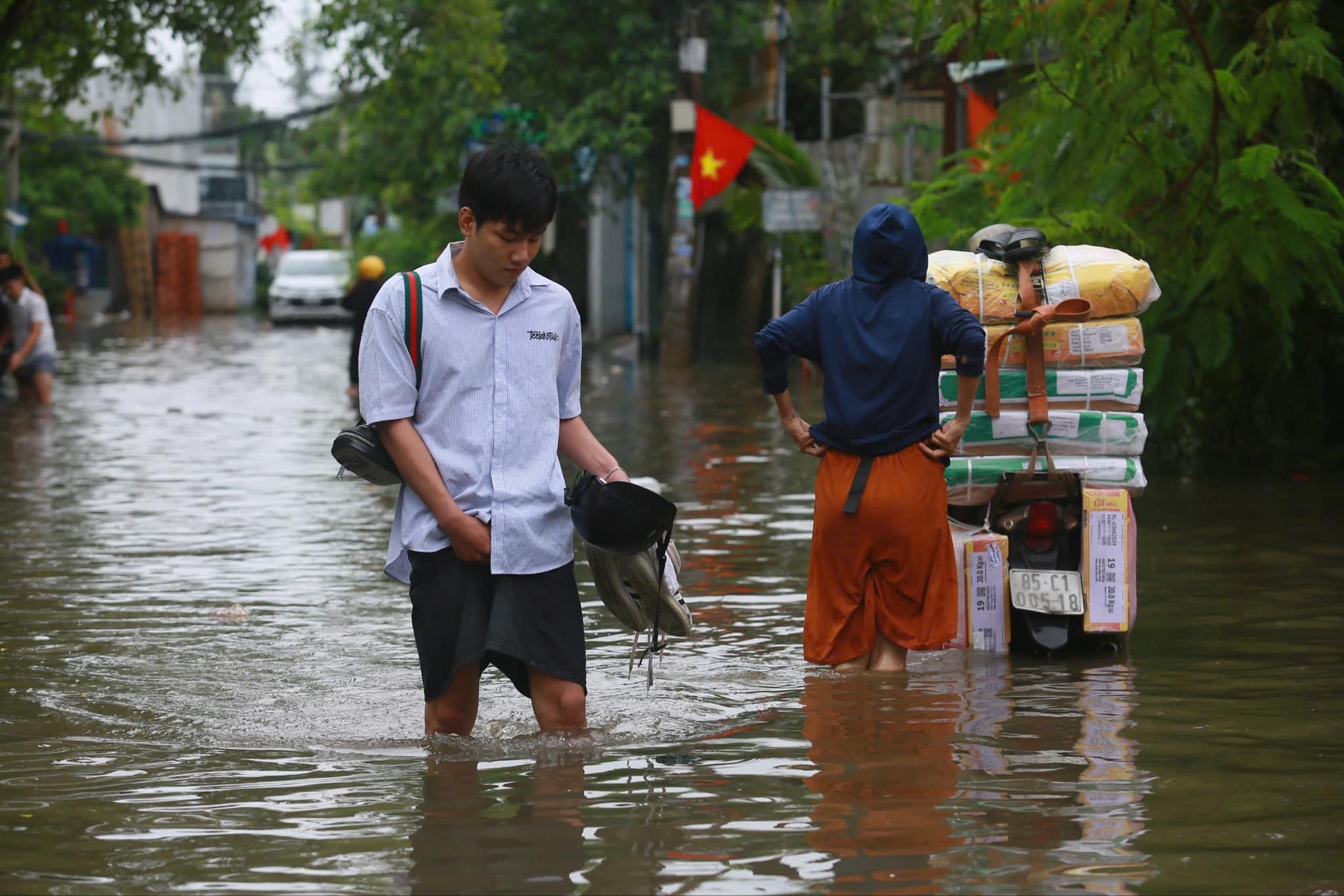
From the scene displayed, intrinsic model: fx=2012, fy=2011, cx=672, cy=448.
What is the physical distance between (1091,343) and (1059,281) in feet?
0.92

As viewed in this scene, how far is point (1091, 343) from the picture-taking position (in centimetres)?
723

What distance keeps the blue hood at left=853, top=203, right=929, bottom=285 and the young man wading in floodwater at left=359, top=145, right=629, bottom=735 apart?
163 centimetres

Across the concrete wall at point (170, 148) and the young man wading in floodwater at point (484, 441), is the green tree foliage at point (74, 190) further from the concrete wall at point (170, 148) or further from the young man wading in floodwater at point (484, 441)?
the young man wading in floodwater at point (484, 441)

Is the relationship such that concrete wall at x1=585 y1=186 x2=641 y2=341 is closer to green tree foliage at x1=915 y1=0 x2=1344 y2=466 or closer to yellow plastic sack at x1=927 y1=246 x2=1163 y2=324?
green tree foliage at x1=915 y1=0 x2=1344 y2=466

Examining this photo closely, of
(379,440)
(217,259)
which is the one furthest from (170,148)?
(379,440)

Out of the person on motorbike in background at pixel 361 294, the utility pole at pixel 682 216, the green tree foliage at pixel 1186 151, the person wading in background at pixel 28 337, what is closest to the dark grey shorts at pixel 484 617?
the green tree foliage at pixel 1186 151

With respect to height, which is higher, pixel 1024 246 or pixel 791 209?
pixel 791 209

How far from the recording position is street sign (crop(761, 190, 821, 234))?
24.4 m

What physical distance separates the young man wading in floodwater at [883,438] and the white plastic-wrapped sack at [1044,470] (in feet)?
2.33

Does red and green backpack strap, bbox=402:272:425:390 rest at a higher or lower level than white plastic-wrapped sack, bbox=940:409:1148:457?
higher

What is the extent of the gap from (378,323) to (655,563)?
989mm

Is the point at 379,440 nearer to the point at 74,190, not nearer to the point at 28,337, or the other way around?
the point at 28,337

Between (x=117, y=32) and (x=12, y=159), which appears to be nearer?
(x=117, y=32)

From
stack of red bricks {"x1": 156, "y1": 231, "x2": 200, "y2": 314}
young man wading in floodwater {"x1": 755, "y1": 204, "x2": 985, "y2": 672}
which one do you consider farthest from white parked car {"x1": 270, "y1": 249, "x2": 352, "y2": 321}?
young man wading in floodwater {"x1": 755, "y1": 204, "x2": 985, "y2": 672}
